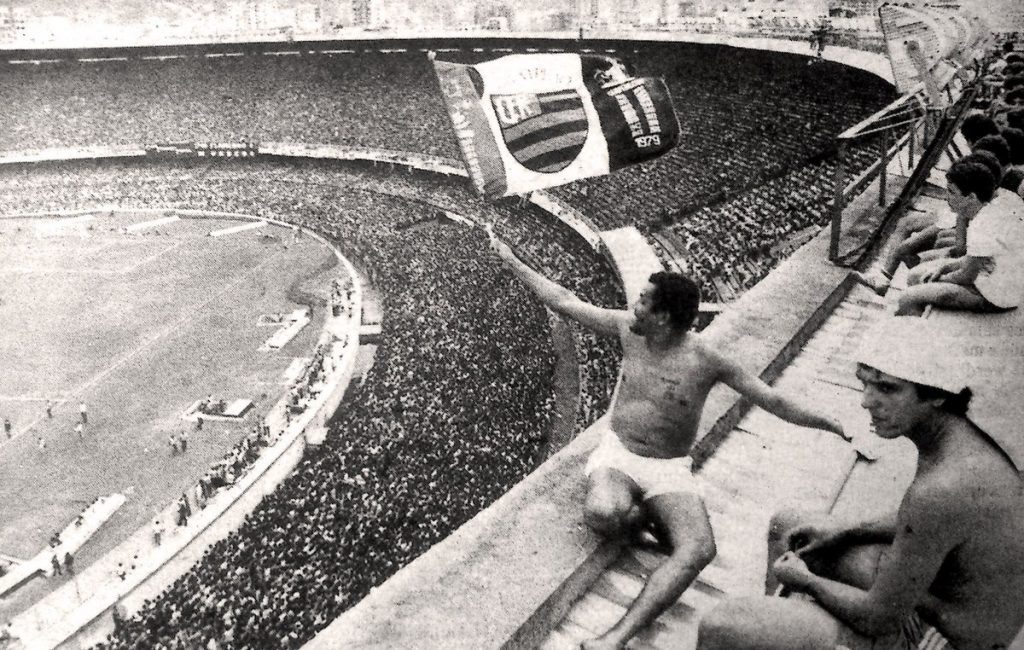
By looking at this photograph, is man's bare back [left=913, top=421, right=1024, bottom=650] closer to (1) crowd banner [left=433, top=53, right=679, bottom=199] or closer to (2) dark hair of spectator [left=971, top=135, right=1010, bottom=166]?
(1) crowd banner [left=433, top=53, right=679, bottom=199]

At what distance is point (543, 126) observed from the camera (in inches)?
175

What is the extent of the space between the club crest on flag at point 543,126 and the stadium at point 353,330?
176 centimetres

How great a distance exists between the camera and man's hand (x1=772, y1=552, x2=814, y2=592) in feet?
7.80

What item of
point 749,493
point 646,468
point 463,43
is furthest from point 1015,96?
point 463,43

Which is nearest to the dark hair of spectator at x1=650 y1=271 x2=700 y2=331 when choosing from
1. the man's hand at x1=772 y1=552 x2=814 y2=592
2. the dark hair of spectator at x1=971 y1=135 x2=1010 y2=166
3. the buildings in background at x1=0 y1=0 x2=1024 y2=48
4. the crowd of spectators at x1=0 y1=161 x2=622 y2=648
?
the man's hand at x1=772 y1=552 x2=814 y2=592

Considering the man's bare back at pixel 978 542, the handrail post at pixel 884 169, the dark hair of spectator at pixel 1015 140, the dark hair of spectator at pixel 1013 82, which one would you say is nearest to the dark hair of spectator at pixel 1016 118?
the dark hair of spectator at pixel 1015 140

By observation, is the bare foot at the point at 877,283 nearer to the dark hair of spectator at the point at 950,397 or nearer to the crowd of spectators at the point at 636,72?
the crowd of spectators at the point at 636,72

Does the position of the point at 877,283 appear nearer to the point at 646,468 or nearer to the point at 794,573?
the point at 646,468

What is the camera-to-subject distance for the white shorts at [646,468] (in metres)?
3.34

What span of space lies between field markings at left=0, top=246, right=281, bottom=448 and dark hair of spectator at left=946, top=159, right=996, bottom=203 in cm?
1948

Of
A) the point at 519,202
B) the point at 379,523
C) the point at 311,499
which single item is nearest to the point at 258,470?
the point at 311,499

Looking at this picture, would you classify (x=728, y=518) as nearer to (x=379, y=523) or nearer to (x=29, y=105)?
(x=379, y=523)

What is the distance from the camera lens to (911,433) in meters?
2.09

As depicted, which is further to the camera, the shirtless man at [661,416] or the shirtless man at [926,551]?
the shirtless man at [661,416]
